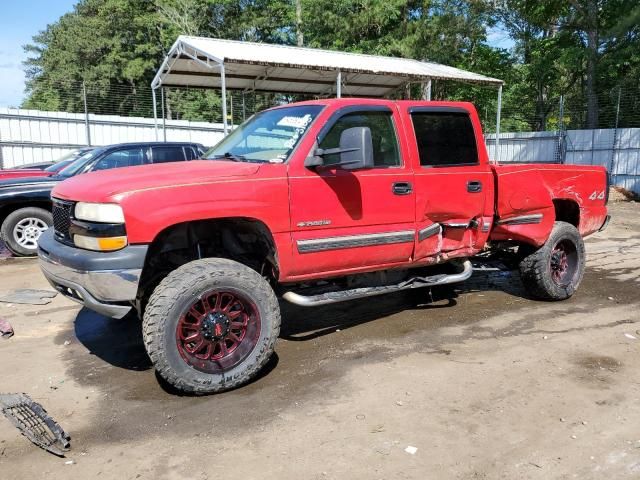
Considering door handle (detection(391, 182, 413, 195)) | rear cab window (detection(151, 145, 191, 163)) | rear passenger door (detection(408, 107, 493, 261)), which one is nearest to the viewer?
door handle (detection(391, 182, 413, 195))

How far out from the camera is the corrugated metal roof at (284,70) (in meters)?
12.8

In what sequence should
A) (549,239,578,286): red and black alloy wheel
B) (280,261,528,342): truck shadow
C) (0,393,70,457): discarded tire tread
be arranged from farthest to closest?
(549,239,578,286): red and black alloy wheel → (280,261,528,342): truck shadow → (0,393,70,457): discarded tire tread

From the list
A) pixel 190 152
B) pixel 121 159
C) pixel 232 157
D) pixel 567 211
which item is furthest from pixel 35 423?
pixel 190 152

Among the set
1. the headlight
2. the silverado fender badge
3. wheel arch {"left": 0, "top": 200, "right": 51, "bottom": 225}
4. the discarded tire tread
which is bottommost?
the discarded tire tread

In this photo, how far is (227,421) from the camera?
3383mm

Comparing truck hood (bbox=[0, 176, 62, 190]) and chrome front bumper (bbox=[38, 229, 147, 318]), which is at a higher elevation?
truck hood (bbox=[0, 176, 62, 190])

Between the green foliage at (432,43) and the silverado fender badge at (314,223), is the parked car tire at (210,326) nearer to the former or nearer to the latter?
the silverado fender badge at (314,223)

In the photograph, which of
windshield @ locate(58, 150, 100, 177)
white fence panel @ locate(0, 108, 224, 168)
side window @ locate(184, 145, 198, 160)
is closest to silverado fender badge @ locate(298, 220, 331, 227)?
windshield @ locate(58, 150, 100, 177)

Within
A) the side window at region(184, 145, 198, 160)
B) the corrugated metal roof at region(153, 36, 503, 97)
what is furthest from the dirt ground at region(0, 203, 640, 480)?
the corrugated metal roof at region(153, 36, 503, 97)

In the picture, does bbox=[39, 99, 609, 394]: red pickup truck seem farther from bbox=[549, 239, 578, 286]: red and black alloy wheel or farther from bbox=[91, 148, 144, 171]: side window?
bbox=[91, 148, 144, 171]: side window

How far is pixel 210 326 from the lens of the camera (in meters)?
3.76

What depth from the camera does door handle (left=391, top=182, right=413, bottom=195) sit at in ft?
14.9

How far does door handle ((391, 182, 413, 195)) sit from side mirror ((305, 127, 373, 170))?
0.55 m

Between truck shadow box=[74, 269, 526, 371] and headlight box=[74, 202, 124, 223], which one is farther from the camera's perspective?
truck shadow box=[74, 269, 526, 371]
